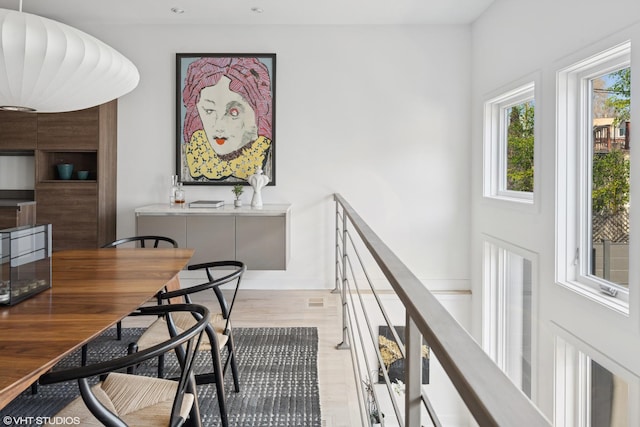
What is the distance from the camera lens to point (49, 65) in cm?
175

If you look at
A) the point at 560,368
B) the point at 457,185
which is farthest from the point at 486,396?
the point at 457,185

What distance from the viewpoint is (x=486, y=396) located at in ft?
1.25

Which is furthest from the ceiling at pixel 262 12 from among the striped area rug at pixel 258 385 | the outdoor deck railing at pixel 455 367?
the outdoor deck railing at pixel 455 367

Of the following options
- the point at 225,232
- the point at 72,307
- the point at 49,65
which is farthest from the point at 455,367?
the point at 225,232

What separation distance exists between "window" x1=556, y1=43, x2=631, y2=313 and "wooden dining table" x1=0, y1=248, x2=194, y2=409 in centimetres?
228

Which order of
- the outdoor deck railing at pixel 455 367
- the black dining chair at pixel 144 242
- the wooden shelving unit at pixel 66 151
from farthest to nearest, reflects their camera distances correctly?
1. the wooden shelving unit at pixel 66 151
2. the black dining chair at pixel 144 242
3. the outdoor deck railing at pixel 455 367

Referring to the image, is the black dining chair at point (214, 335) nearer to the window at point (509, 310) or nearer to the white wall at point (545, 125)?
the white wall at point (545, 125)

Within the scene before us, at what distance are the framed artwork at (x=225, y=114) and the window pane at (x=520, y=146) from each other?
2.04 metres

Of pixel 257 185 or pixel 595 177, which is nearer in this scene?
pixel 595 177

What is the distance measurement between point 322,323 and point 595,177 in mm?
1954

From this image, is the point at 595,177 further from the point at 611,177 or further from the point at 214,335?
the point at 214,335

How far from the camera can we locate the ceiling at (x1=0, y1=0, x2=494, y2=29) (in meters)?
3.64

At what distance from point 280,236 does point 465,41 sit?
95.7 inches

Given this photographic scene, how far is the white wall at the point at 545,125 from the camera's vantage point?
2.29 metres
